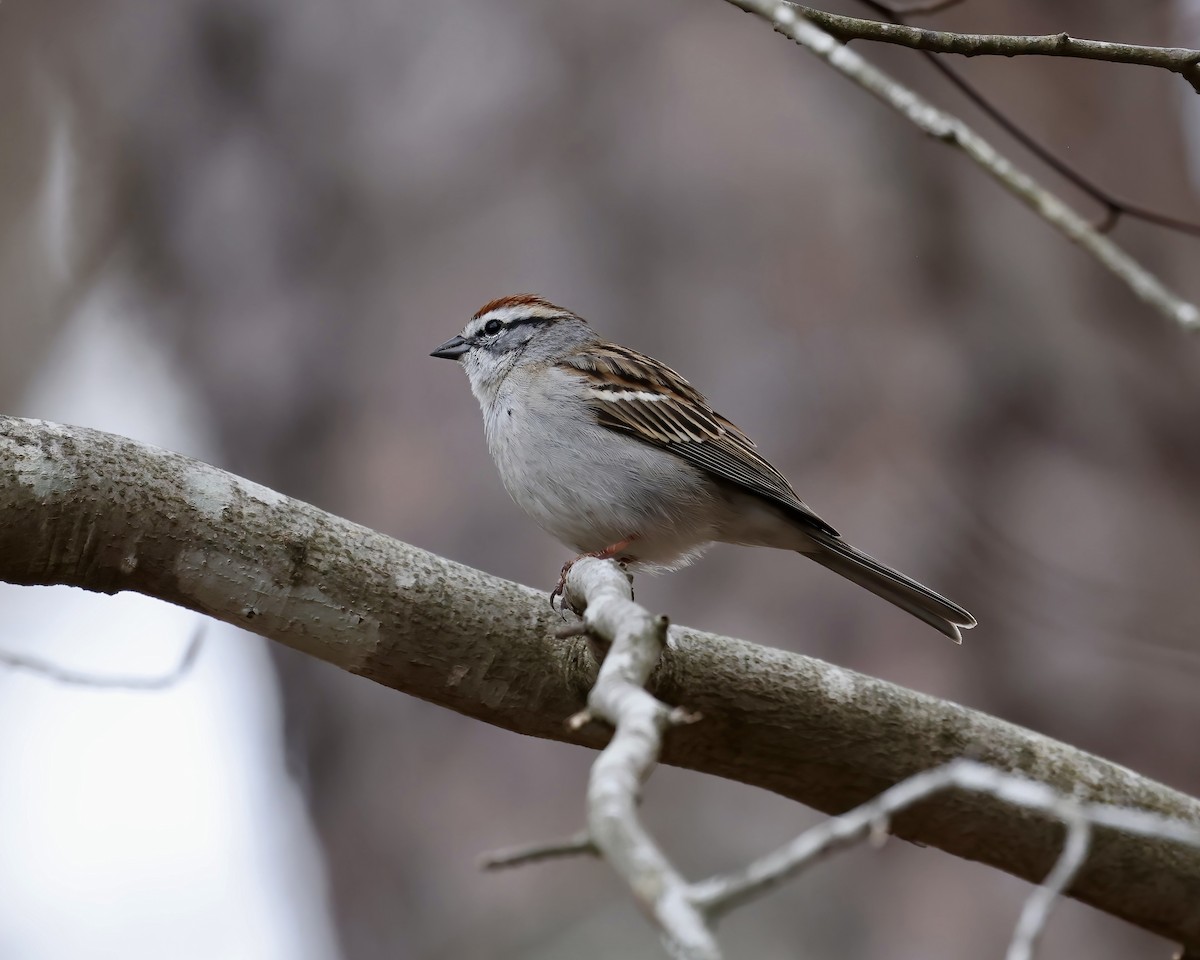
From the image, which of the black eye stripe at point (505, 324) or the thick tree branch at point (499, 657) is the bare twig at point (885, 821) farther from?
the black eye stripe at point (505, 324)

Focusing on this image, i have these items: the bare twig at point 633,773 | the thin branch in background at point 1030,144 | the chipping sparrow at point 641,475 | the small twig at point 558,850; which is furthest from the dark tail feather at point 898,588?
the small twig at point 558,850

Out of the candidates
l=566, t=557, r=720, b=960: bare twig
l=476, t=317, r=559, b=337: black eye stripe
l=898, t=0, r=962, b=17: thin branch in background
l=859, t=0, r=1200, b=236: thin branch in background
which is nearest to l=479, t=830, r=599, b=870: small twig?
l=566, t=557, r=720, b=960: bare twig

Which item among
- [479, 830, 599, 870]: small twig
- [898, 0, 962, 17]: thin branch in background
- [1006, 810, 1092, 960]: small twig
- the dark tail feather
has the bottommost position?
[479, 830, 599, 870]: small twig

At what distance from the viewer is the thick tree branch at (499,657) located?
2.11m

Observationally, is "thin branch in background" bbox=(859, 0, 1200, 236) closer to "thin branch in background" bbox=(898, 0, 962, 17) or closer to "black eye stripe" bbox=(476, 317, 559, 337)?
Answer: "thin branch in background" bbox=(898, 0, 962, 17)

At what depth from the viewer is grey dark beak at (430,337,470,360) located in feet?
14.4

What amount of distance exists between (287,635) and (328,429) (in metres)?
2.91

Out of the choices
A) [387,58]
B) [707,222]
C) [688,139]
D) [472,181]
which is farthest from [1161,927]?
[387,58]

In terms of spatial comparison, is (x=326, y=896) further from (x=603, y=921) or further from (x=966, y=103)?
(x=966, y=103)

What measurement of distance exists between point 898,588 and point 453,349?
1.75 metres

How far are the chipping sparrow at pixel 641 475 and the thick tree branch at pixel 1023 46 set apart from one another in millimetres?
1683

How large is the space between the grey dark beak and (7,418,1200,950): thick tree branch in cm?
206

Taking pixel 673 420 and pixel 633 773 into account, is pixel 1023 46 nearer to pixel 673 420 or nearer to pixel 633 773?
pixel 633 773

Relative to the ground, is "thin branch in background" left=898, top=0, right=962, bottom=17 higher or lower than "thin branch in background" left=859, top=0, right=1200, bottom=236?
higher
